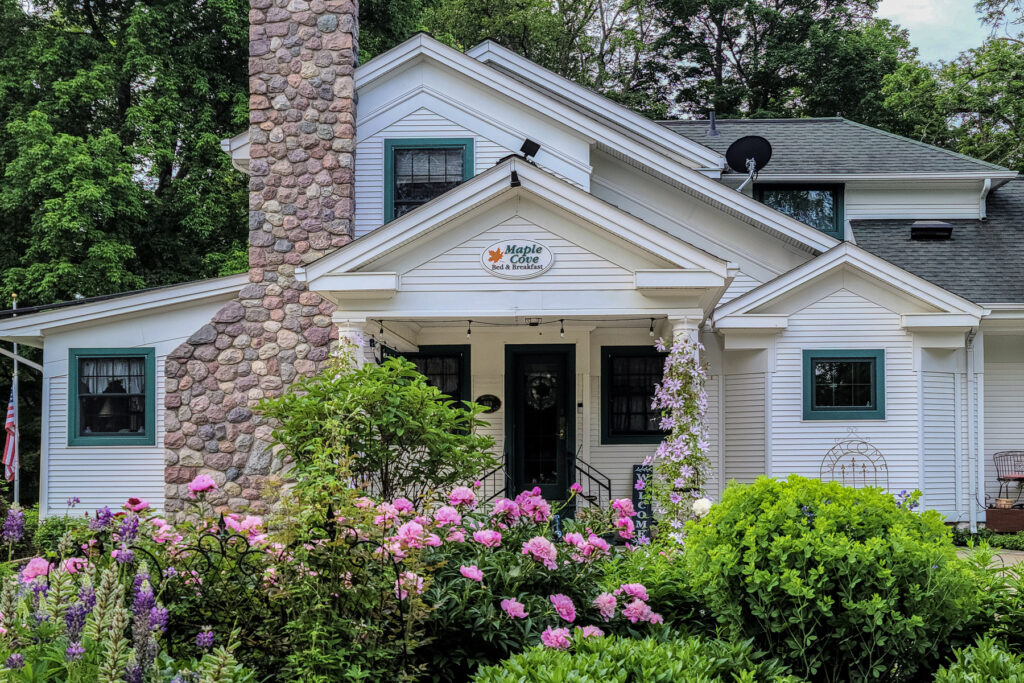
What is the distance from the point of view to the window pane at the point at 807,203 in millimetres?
14977

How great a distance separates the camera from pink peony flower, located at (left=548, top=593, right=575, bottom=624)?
4484 millimetres

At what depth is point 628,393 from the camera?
43.7 ft

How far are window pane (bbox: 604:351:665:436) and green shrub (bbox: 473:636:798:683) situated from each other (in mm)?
8771

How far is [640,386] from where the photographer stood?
13305mm

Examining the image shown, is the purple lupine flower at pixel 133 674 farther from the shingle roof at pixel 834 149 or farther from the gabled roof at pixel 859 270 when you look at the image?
the shingle roof at pixel 834 149

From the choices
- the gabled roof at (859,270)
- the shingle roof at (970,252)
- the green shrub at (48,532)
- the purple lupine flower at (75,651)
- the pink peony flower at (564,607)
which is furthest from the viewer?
the shingle roof at (970,252)

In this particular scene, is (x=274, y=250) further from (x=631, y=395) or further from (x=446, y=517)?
(x=446, y=517)

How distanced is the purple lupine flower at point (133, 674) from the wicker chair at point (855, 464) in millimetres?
10638

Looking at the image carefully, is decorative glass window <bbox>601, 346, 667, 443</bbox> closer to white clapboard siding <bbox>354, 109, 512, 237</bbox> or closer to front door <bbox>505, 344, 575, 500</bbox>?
front door <bbox>505, 344, 575, 500</bbox>

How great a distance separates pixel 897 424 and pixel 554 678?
31.8ft

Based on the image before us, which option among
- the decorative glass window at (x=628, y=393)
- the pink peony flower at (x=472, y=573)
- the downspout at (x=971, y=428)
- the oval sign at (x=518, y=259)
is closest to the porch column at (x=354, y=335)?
the oval sign at (x=518, y=259)

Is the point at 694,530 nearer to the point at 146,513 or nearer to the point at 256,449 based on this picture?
the point at 146,513

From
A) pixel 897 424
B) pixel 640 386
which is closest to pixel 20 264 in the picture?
pixel 640 386

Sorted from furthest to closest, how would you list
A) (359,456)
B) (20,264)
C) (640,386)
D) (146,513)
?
1. (20,264)
2. (640,386)
3. (359,456)
4. (146,513)
